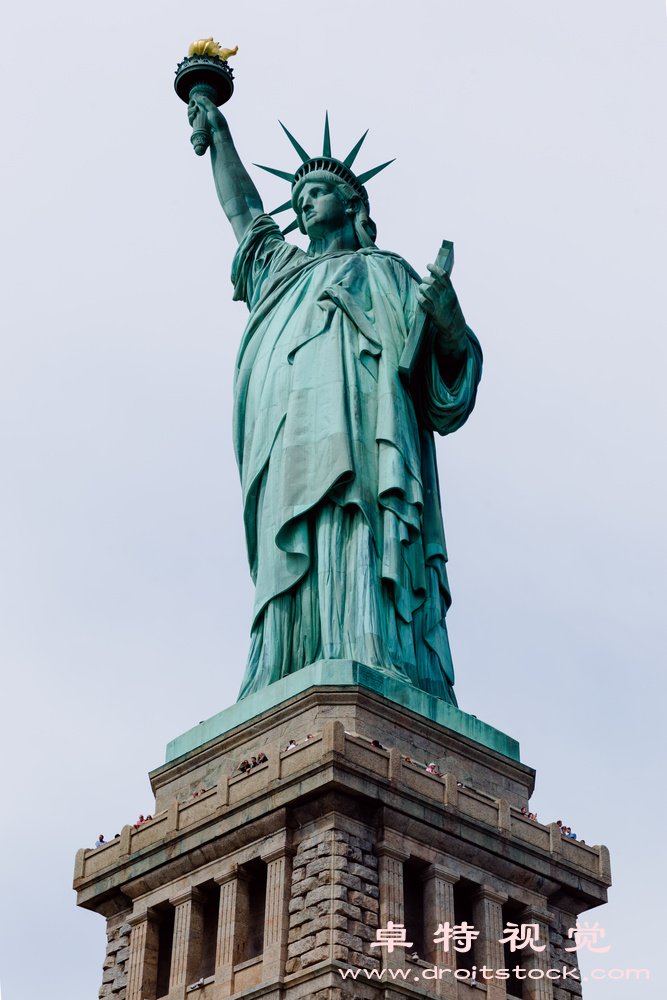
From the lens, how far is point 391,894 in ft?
72.7

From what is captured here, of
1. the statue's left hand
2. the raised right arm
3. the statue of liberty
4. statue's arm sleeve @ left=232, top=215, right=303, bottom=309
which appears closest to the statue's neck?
the statue of liberty

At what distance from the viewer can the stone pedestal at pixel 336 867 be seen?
2180 centimetres

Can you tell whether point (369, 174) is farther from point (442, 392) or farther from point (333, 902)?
point (333, 902)

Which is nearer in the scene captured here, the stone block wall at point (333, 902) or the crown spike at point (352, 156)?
the stone block wall at point (333, 902)

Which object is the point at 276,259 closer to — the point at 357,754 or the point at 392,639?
the point at 392,639

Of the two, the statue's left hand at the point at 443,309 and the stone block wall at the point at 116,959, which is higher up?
the statue's left hand at the point at 443,309

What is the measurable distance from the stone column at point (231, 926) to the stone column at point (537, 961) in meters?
3.59

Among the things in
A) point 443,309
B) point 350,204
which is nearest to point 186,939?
point 443,309

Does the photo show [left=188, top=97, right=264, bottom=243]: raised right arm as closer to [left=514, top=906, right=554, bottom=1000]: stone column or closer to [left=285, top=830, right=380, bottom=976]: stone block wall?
[left=285, top=830, right=380, bottom=976]: stone block wall

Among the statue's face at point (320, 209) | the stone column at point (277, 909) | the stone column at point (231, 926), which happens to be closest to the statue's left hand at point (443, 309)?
the statue's face at point (320, 209)

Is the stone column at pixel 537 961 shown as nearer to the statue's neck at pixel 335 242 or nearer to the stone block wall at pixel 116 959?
the stone block wall at pixel 116 959

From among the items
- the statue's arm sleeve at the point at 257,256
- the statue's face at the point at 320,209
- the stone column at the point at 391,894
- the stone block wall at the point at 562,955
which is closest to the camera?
the stone column at the point at 391,894

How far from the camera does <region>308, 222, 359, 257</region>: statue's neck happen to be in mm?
29828

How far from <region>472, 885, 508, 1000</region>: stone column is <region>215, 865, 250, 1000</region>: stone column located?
284 cm
